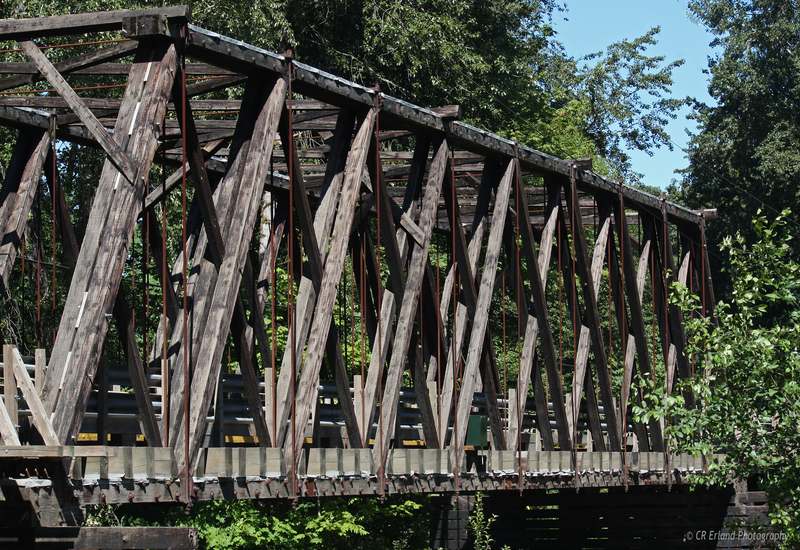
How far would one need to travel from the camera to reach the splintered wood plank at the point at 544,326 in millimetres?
25078

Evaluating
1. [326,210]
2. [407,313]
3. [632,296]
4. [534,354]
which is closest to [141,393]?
[326,210]

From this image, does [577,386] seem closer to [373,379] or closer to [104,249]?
[373,379]

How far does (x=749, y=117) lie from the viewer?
188ft

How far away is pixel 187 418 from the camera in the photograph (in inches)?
618

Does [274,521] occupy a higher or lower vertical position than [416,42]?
lower

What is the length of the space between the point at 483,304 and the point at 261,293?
11.6 ft

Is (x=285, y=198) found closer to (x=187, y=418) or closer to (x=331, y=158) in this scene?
(x=331, y=158)

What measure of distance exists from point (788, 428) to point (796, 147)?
37.4 m

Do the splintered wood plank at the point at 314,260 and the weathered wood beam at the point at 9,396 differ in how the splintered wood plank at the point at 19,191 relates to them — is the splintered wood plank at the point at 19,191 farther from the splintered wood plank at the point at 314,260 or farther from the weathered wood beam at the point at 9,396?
the weathered wood beam at the point at 9,396

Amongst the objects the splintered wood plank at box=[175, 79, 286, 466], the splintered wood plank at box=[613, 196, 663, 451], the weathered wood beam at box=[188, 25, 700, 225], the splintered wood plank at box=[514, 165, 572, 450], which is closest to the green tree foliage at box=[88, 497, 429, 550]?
the splintered wood plank at box=[514, 165, 572, 450]

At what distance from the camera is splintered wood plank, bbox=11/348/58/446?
13.1m

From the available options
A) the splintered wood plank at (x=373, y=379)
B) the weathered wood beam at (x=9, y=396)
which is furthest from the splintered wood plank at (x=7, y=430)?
the splintered wood plank at (x=373, y=379)

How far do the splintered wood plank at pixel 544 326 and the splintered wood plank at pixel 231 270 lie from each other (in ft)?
26.6

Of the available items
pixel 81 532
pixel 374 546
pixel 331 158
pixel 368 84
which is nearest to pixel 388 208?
pixel 331 158
